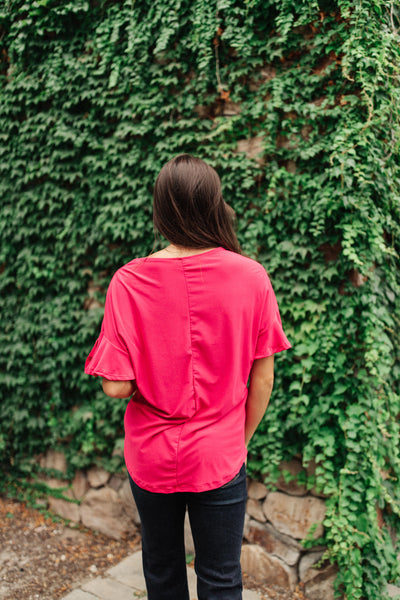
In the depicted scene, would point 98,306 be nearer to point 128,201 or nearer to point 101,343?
point 128,201

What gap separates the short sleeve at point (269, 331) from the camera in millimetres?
1493

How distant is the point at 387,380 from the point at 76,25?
342cm

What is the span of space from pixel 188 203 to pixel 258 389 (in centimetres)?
72

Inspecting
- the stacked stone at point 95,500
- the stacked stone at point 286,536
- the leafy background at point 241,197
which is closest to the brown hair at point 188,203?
the leafy background at point 241,197

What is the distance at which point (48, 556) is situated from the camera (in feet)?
10.3

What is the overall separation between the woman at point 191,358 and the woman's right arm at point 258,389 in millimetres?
127

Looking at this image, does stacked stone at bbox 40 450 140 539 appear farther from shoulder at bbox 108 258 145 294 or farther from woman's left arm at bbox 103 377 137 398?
shoulder at bbox 108 258 145 294

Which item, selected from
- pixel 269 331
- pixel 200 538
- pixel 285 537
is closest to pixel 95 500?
pixel 285 537

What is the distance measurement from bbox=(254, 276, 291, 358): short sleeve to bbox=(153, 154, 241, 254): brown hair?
265 millimetres

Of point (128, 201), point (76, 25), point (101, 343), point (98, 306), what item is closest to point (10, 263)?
point (98, 306)

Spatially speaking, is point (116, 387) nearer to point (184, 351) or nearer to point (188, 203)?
point (184, 351)

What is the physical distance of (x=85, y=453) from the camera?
348 centimetres

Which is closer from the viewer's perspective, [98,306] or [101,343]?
[101,343]

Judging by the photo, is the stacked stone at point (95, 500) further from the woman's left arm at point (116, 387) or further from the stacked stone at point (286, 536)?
the woman's left arm at point (116, 387)
